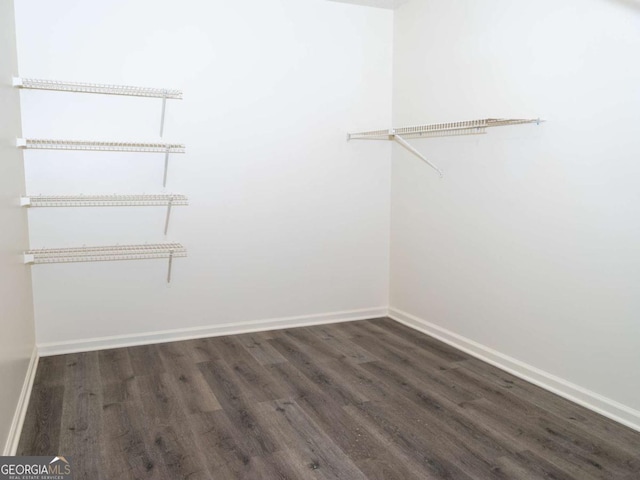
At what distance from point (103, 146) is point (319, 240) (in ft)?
5.94

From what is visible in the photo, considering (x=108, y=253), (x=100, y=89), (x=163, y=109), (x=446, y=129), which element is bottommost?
(x=108, y=253)

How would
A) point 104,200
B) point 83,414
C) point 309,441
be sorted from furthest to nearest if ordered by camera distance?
point 104,200 < point 83,414 < point 309,441

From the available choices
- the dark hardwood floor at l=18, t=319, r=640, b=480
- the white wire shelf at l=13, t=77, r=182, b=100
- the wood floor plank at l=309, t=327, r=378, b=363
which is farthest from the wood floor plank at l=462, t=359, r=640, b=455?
the white wire shelf at l=13, t=77, r=182, b=100

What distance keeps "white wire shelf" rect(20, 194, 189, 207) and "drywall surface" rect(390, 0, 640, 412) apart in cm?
192

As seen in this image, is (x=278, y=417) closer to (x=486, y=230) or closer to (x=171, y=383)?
(x=171, y=383)

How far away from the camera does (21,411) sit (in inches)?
107

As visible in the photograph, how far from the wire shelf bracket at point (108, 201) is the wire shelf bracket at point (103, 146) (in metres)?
0.13

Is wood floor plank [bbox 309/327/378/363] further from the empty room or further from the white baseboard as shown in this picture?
the white baseboard

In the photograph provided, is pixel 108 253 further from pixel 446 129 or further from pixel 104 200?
pixel 446 129

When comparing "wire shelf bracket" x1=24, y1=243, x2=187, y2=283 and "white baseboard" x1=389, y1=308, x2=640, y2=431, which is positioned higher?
"wire shelf bracket" x1=24, y1=243, x2=187, y2=283

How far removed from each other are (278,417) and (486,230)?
73.1 inches

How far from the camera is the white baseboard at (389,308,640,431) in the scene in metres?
2.71

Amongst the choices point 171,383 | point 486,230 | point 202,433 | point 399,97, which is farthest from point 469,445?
point 399,97

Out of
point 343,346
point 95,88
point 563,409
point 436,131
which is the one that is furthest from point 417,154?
point 95,88
